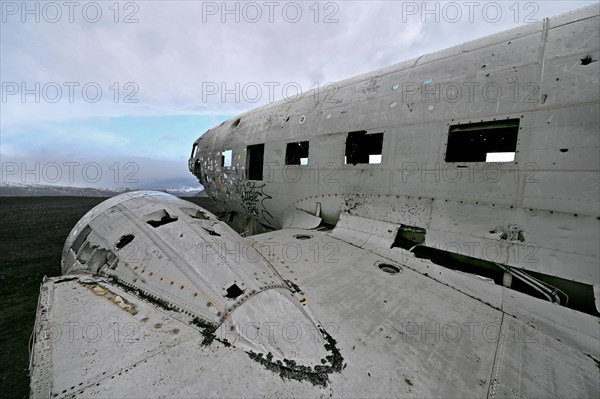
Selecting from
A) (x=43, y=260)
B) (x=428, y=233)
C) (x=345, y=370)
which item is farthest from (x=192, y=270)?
(x=43, y=260)

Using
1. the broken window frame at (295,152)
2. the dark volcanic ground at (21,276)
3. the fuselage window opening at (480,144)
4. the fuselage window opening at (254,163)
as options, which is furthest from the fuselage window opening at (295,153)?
the dark volcanic ground at (21,276)

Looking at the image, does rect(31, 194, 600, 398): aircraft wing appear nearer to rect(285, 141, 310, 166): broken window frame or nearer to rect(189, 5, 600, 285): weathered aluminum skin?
rect(189, 5, 600, 285): weathered aluminum skin

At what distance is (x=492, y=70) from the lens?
358 cm

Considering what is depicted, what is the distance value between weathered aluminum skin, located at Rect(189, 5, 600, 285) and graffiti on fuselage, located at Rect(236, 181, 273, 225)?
179cm

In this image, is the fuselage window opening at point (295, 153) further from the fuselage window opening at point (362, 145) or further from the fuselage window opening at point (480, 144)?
the fuselage window opening at point (480, 144)

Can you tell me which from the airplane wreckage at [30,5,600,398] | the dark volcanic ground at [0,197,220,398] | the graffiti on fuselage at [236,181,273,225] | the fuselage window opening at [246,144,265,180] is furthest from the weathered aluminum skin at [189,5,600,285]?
the dark volcanic ground at [0,197,220,398]

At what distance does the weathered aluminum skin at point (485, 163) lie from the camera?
291 cm

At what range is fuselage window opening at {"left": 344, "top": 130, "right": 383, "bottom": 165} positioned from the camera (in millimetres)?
4867

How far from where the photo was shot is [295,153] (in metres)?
6.52

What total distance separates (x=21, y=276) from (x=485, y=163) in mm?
11683

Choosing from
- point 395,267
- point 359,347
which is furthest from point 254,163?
point 359,347

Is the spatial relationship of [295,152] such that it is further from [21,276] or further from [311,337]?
[21,276]

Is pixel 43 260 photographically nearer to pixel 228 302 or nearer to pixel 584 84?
pixel 228 302

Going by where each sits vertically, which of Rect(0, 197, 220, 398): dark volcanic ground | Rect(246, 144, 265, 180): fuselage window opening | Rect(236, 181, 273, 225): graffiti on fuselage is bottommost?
Rect(0, 197, 220, 398): dark volcanic ground
